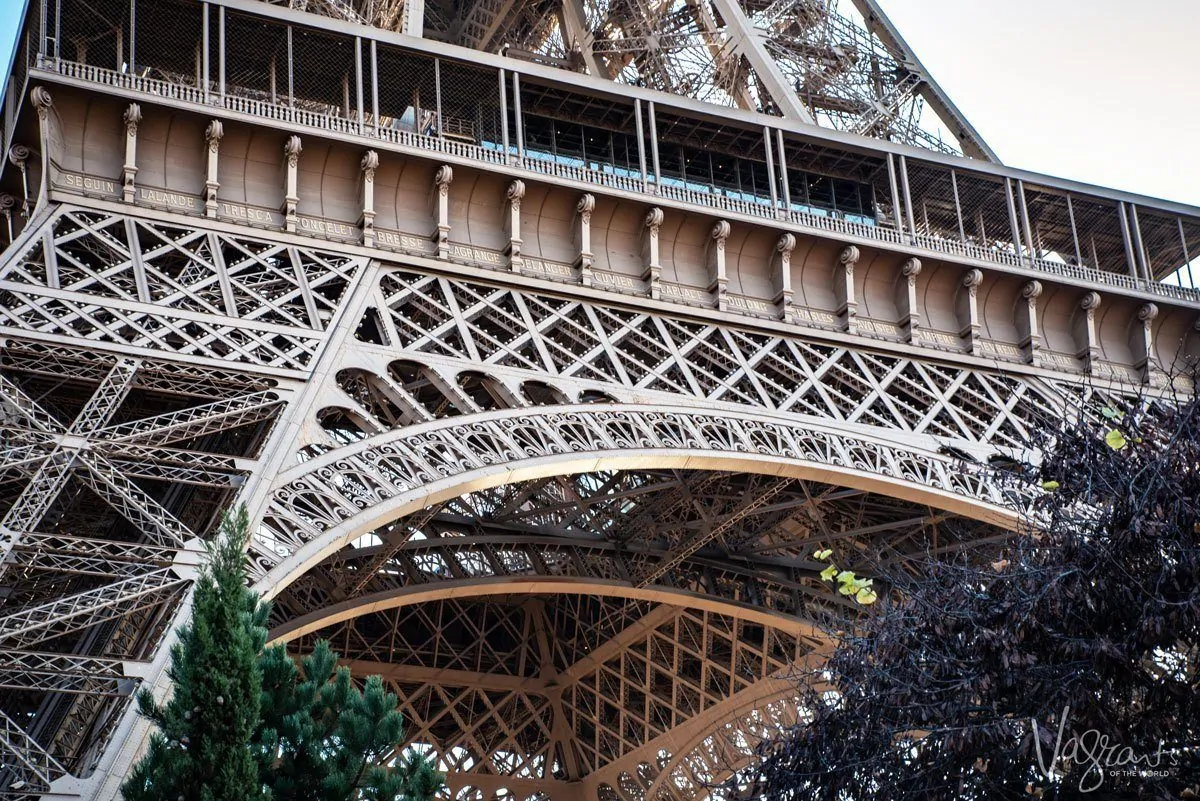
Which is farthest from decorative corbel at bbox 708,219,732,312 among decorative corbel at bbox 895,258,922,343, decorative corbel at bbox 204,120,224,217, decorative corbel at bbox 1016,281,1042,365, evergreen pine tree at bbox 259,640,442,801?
evergreen pine tree at bbox 259,640,442,801

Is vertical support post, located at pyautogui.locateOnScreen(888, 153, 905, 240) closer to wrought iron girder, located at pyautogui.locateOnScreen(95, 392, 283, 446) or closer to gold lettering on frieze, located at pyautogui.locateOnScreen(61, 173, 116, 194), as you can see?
wrought iron girder, located at pyautogui.locateOnScreen(95, 392, 283, 446)

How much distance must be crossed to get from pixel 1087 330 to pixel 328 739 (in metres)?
16.3

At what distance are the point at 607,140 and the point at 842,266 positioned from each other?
4.55 metres

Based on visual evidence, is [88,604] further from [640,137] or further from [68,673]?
[640,137]

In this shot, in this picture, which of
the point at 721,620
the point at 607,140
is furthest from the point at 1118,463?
the point at 721,620

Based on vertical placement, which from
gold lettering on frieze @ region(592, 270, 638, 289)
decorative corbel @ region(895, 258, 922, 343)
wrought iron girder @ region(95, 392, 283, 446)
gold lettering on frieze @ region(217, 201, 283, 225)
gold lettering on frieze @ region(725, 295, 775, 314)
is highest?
decorative corbel @ region(895, 258, 922, 343)

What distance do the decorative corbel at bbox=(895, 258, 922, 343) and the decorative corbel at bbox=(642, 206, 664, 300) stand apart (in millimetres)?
4045

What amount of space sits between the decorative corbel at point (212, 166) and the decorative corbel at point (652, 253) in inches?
238

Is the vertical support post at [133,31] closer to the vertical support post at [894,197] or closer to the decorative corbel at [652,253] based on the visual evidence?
the decorative corbel at [652,253]

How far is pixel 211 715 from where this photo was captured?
37.6 feet

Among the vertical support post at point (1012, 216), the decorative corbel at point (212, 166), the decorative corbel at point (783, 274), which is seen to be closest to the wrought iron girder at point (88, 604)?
the decorative corbel at point (212, 166)

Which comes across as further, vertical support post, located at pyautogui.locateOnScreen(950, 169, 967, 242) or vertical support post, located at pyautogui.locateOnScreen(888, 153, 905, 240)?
vertical support post, located at pyautogui.locateOnScreen(950, 169, 967, 242)

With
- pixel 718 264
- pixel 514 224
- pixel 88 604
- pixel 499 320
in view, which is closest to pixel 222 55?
pixel 514 224

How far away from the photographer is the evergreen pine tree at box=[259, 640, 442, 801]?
12.4m
